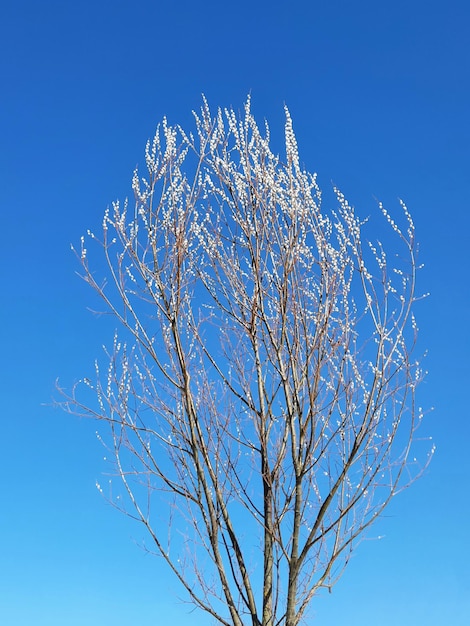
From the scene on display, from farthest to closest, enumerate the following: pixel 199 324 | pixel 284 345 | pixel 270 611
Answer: pixel 199 324 → pixel 284 345 → pixel 270 611

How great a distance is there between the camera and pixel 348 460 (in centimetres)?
410

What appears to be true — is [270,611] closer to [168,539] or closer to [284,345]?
[168,539]

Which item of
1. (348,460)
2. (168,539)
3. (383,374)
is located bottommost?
(168,539)

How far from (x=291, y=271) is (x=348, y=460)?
3.75 feet

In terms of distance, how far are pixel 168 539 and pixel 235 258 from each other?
1.74m

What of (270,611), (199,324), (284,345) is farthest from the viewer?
(199,324)

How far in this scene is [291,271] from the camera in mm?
4340

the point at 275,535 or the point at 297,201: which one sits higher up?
the point at 297,201

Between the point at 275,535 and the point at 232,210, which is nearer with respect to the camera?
the point at 275,535

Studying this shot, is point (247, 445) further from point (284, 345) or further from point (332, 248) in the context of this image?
point (332, 248)

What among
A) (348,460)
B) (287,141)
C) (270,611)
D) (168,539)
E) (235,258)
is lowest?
(270,611)

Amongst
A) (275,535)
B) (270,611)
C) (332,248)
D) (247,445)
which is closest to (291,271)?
(332,248)

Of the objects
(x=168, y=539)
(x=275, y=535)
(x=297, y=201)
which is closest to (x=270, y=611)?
(x=275, y=535)

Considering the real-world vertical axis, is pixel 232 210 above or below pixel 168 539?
above
